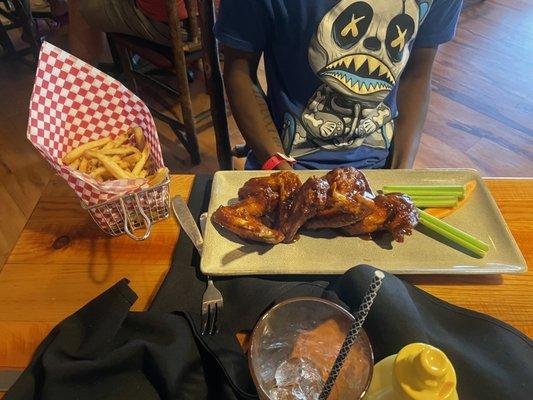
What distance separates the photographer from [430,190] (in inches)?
39.4

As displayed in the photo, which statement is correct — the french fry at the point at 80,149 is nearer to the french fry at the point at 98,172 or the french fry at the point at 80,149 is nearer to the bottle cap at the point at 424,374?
the french fry at the point at 98,172

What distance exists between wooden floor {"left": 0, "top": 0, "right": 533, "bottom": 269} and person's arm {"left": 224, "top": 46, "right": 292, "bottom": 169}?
3.39ft

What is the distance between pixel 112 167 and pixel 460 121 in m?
2.49

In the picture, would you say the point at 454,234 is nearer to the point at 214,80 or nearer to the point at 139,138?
the point at 139,138

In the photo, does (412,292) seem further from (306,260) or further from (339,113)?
(339,113)

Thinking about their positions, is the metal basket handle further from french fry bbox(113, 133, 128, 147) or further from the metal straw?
the metal straw

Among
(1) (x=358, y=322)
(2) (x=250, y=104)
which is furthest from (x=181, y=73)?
(1) (x=358, y=322)

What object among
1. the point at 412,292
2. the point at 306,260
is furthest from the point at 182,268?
the point at 412,292

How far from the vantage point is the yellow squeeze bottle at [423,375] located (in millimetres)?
446

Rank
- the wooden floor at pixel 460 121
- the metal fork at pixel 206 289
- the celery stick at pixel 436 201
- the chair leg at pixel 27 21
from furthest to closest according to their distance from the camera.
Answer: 1. the chair leg at pixel 27 21
2. the wooden floor at pixel 460 121
3. the celery stick at pixel 436 201
4. the metal fork at pixel 206 289

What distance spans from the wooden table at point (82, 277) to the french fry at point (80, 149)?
127 millimetres

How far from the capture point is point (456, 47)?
335cm

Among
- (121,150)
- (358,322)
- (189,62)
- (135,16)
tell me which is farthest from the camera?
(189,62)

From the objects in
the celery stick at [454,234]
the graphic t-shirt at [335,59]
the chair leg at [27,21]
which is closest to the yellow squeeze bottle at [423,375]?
the celery stick at [454,234]
